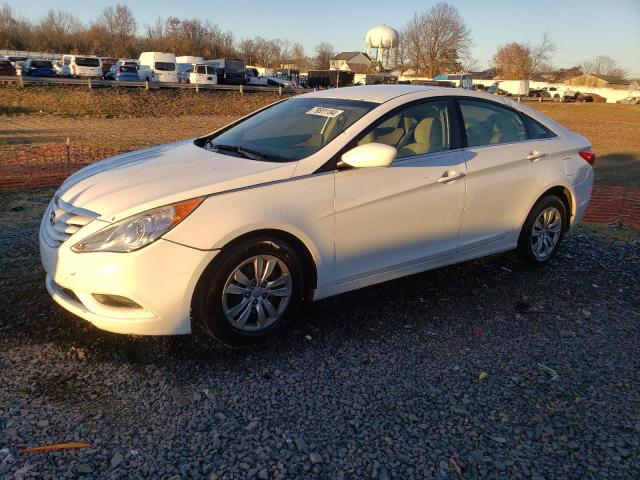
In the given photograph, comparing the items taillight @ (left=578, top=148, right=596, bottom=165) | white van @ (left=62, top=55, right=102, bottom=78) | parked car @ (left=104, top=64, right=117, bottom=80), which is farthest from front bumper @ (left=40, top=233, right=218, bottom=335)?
white van @ (left=62, top=55, right=102, bottom=78)

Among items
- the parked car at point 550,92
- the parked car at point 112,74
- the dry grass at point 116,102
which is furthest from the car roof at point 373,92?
the parked car at point 550,92

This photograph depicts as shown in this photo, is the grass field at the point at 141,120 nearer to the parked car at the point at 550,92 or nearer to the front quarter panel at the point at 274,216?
the front quarter panel at the point at 274,216

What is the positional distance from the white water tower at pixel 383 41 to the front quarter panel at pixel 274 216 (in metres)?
91.1

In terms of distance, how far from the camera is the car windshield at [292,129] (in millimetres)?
3812

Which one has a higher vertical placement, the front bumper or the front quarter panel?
the front quarter panel

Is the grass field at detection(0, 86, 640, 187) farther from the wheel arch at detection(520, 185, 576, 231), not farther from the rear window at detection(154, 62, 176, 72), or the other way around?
the rear window at detection(154, 62, 176, 72)

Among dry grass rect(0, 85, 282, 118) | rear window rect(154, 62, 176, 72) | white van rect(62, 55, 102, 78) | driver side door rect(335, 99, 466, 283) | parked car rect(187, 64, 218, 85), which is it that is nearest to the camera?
driver side door rect(335, 99, 466, 283)

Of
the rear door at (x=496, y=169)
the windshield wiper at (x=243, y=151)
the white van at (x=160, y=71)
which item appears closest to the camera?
the windshield wiper at (x=243, y=151)

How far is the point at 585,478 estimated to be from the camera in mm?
2449

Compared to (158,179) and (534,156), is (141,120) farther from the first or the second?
(158,179)

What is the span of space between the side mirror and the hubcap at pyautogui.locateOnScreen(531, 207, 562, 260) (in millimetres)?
2077

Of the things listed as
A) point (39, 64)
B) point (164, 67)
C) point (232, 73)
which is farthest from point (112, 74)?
point (232, 73)

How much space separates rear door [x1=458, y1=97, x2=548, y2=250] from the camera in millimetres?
4328

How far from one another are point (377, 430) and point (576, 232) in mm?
4793
